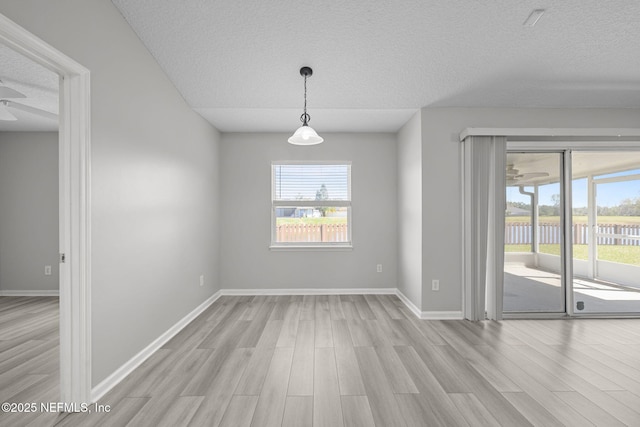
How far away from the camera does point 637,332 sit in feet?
10.0

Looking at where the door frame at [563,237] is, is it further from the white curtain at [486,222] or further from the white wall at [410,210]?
the white wall at [410,210]

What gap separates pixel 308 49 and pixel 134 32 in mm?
1414

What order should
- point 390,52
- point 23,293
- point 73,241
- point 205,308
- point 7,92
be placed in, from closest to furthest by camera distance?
point 73,241, point 390,52, point 7,92, point 205,308, point 23,293

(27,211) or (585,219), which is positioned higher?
(27,211)

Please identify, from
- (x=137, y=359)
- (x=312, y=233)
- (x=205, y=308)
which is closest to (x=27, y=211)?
(x=205, y=308)

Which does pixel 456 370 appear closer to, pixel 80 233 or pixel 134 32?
pixel 80 233

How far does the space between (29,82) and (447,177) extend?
15.6 ft

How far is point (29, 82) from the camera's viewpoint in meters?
3.02

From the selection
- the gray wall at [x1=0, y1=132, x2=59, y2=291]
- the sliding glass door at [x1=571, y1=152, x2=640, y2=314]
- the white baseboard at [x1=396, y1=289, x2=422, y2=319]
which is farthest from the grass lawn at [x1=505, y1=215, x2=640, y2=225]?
the gray wall at [x1=0, y1=132, x2=59, y2=291]

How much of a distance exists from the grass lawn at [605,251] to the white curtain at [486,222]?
298 millimetres

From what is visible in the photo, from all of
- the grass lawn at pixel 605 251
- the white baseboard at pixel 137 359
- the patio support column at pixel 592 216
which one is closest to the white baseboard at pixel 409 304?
the grass lawn at pixel 605 251

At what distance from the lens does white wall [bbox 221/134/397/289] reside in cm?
452

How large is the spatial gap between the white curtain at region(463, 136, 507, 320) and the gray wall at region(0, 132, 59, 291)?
20.1 ft

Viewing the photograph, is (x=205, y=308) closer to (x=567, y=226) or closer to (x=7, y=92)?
(x=7, y=92)
